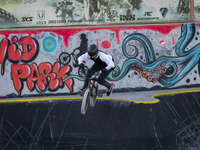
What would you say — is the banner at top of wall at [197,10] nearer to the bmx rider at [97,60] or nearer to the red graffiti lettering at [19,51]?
the bmx rider at [97,60]

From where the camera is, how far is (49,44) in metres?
13.6

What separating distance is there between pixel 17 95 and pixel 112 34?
480cm

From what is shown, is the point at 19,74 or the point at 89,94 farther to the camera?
A: the point at 19,74

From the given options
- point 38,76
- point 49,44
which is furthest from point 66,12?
point 38,76

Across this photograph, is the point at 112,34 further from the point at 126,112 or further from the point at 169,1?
the point at 126,112

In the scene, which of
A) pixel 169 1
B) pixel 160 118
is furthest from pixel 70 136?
pixel 169 1

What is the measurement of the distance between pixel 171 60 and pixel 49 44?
5.30 m

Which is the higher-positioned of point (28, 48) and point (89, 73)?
point (89, 73)

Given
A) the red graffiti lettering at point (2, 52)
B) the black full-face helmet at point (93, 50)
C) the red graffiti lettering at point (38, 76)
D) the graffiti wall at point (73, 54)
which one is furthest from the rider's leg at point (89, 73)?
the red graffiti lettering at point (2, 52)

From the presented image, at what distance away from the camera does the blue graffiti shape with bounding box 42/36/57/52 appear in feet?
44.5

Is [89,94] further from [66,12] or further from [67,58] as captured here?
[66,12]

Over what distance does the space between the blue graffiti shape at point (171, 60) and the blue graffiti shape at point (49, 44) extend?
106 inches

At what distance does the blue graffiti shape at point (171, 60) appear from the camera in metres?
13.6

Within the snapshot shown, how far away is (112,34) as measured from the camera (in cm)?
1353
